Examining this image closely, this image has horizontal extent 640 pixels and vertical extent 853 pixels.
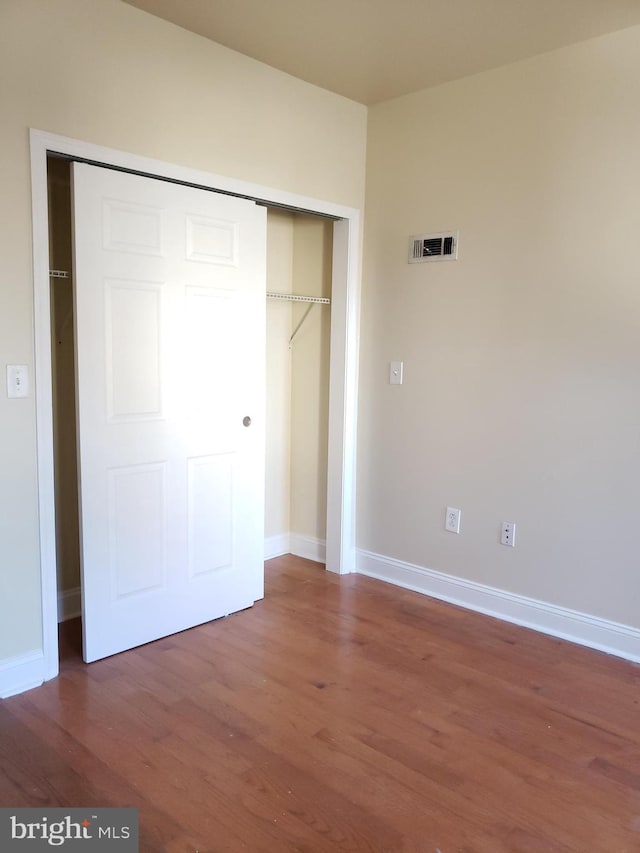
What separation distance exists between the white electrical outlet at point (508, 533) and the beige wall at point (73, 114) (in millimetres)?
2079

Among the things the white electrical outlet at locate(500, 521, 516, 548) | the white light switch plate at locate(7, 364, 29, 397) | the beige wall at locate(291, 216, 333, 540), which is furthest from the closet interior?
the white light switch plate at locate(7, 364, 29, 397)

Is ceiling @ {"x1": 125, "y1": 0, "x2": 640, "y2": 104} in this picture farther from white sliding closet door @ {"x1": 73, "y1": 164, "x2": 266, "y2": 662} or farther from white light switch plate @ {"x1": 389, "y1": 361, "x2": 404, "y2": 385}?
white light switch plate @ {"x1": 389, "y1": 361, "x2": 404, "y2": 385}

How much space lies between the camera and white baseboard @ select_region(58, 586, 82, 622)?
313 centimetres

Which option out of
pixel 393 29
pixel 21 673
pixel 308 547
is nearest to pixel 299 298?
pixel 393 29

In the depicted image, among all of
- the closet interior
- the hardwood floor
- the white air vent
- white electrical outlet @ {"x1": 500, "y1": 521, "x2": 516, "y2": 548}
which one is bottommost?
the hardwood floor

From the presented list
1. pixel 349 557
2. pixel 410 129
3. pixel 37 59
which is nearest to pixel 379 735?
pixel 349 557

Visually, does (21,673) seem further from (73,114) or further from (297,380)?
(297,380)

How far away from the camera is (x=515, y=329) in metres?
3.16

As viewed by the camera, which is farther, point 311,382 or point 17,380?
point 311,382

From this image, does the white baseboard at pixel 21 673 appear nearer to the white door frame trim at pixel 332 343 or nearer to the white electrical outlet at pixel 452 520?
the white door frame trim at pixel 332 343

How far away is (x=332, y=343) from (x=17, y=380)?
1835mm

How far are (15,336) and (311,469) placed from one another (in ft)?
6.78

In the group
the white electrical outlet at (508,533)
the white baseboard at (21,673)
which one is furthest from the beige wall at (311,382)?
the white baseboard at (21,673)

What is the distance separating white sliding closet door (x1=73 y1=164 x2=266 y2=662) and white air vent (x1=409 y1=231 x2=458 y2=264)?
839 mm
